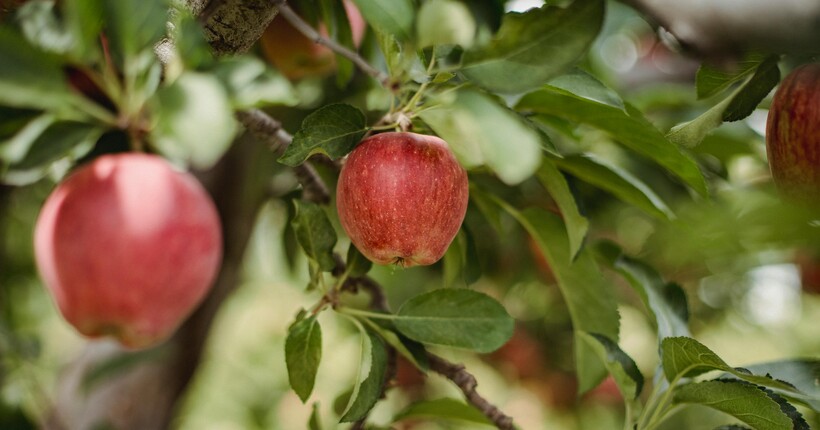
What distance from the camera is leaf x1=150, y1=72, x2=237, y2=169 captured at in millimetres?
379

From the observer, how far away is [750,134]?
3.18ft

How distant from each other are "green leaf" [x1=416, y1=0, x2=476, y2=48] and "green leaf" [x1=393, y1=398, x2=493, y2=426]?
430 millimetres

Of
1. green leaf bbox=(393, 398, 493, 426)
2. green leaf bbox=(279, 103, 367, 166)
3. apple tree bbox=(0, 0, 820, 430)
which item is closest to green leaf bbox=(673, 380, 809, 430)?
apple tree bbox=(0, 0, 820, 430)

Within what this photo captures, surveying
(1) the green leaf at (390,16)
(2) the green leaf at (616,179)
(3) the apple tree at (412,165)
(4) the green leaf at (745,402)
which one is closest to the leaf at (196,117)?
(3) the apple tree at (412,165)

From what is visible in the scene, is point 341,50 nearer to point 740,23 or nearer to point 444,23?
point 444,23

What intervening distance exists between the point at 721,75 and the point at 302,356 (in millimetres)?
402

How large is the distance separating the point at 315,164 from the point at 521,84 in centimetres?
29

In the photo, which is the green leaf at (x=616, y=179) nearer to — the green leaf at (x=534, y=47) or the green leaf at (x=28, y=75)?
the green leaf at (x=534, y=47)

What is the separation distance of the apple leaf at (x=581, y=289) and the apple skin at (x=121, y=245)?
1.09ft

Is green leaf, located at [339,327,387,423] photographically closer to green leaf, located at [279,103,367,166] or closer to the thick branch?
green leaf, located at [279,103,367,166]

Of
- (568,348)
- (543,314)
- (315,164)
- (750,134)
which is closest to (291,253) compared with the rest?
(315,164)

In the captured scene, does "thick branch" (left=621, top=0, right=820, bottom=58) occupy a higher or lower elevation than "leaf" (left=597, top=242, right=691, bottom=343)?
higher

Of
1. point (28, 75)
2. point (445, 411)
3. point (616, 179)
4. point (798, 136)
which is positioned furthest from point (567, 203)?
point (28, 75)

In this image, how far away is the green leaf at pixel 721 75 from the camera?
551 millimetres
